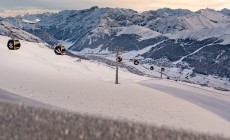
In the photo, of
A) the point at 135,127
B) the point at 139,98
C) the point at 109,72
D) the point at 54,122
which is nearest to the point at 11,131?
the point at 54,122

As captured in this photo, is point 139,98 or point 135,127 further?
point 139,98

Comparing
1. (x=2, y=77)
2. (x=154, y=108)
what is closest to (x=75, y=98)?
(x=154, y=108)

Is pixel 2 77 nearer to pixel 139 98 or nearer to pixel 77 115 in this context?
pixel 139 98

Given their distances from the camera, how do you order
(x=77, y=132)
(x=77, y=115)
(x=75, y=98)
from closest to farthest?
(x=77, y=132) < (x=77, y=115) < (x=75, y=98)

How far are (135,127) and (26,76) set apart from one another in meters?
57.5

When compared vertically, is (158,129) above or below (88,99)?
above

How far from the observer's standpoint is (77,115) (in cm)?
914

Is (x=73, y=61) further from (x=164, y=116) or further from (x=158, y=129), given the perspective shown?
(x=158, y=129)

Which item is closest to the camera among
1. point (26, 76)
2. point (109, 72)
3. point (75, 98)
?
point (75, 98)

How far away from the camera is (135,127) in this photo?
8.25 m

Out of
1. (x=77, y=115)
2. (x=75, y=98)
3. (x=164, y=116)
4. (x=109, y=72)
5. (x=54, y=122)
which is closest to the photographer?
(x=54, y=122)

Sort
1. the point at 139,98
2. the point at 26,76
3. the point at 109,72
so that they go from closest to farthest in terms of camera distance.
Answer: the point at 139,98, the point at 26,76, the point at 109,72

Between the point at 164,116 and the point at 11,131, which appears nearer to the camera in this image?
the point at 11,131

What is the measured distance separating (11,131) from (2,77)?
52948mm
